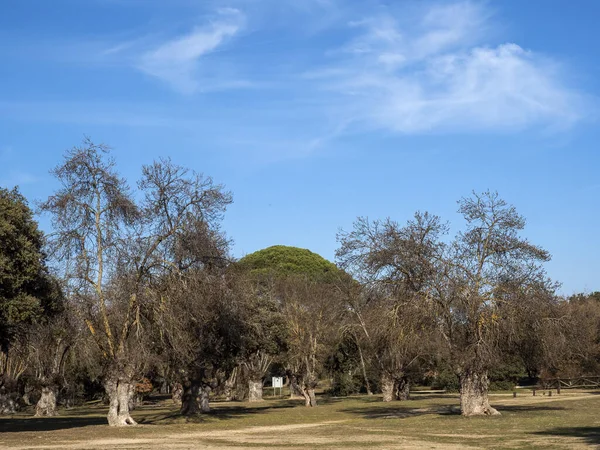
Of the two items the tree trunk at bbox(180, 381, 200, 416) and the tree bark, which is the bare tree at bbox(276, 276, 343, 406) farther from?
the tree trunk at bbox(180, 381, 200, 416)

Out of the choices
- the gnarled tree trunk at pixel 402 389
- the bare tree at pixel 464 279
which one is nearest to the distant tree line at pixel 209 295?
the bare tree at pixel 464 279

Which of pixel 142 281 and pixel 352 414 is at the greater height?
pixel 142 281

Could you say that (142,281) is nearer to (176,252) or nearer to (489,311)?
(176,252)

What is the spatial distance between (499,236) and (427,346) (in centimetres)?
649

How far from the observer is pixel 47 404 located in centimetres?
5038

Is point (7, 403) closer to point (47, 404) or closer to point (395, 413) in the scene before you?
point (47, 404)

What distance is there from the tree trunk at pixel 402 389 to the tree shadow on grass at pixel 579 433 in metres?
31.9

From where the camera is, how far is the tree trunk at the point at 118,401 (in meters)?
34.9

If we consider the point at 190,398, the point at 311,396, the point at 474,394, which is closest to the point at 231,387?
the point at 311,396

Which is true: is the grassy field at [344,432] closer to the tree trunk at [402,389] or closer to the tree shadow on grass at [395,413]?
the tree shadow on grass at [395,413]

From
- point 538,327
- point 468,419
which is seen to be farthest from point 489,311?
point 468,419

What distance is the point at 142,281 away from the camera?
36.0 meters

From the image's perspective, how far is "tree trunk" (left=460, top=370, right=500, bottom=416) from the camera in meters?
35.2

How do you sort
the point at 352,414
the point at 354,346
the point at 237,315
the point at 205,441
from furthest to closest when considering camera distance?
the point at 354,346, the point at 352,414, the point at 237,315, the point at 205,441
